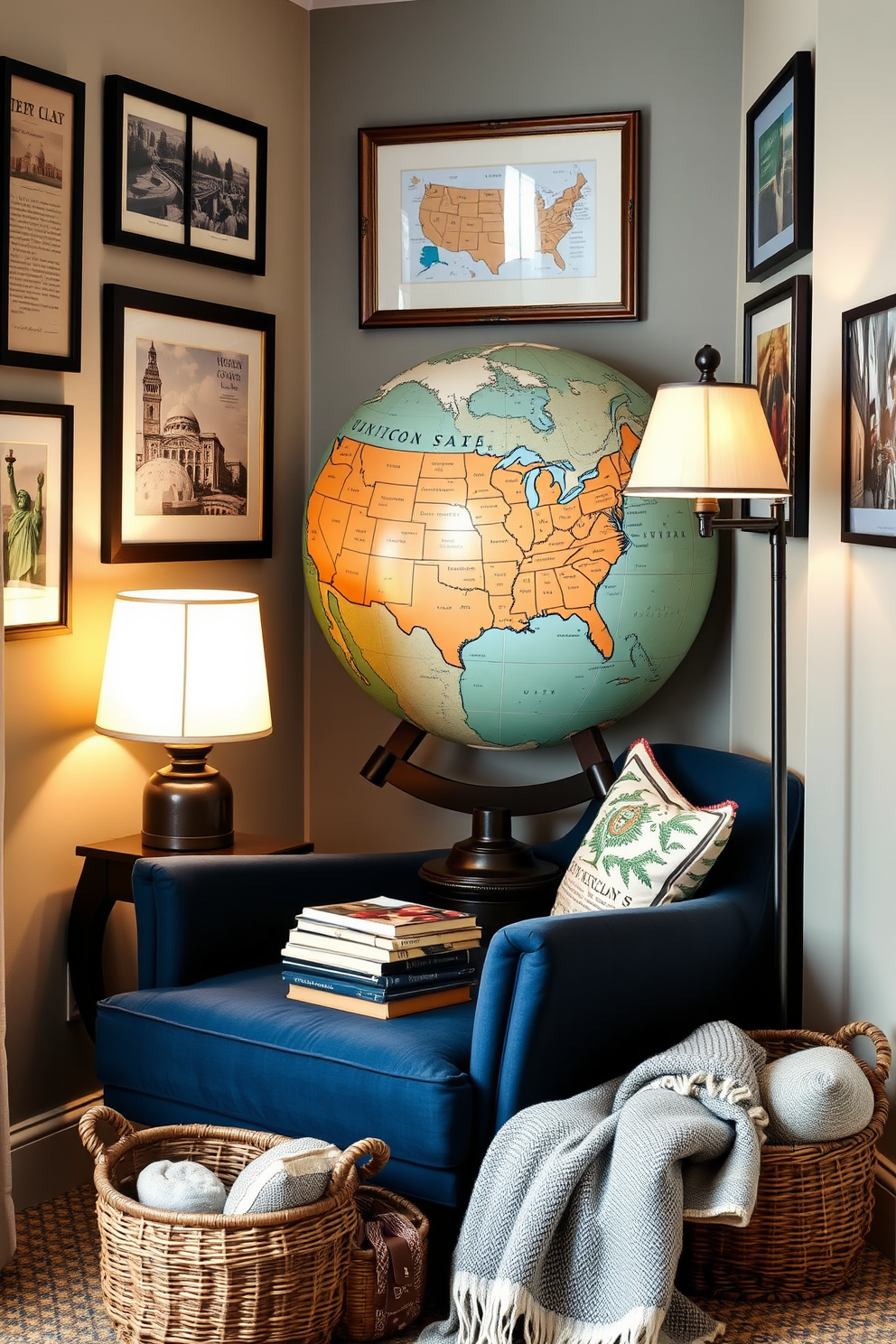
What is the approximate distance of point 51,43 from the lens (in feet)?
9.24

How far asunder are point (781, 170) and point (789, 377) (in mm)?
452

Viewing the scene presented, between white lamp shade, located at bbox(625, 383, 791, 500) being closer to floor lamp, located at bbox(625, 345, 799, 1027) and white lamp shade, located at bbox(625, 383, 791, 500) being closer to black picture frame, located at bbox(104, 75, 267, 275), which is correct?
floor lamp, located at bbox(625, 345, 799, 1027)

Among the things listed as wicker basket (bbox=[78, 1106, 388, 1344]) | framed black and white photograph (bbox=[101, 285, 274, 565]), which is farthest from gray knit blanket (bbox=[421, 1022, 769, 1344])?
framed black and white photograph (bbox=[101, 285, 274, 565])

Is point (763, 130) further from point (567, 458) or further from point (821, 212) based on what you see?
point (567, 458)

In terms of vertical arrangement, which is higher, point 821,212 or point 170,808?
point 821,212

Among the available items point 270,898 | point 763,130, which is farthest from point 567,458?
point 270,898

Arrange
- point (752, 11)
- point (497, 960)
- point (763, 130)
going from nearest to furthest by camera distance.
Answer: point (497, 960) → point (763, 130) → point (752, 11)

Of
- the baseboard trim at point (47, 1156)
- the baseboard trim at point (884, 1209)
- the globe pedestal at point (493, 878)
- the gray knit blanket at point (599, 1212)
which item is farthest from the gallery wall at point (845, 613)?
the baseboard trim at point (47, 1156)

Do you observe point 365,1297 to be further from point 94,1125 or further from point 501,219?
point 501,219

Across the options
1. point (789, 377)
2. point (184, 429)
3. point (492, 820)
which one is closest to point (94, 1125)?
point (492, 820)

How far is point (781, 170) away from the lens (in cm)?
295

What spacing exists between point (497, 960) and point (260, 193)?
211 centimetres

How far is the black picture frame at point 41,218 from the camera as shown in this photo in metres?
2.71

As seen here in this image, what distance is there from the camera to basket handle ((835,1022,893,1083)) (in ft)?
7.91
